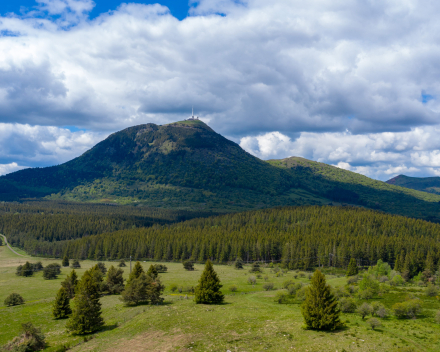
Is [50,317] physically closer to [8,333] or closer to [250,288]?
[8,333]

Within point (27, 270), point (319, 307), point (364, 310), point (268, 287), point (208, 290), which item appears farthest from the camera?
point (27, 270)

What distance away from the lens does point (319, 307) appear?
4756cm

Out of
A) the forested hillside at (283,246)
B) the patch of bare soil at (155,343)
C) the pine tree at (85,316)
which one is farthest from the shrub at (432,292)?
the pine tree at (85,316)

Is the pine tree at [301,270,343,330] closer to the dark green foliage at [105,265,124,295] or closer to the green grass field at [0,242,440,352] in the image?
the green grass field at [0,242,440,352]

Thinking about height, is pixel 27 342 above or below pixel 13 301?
above

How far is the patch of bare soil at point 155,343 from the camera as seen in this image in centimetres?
4403

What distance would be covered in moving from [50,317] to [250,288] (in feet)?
188

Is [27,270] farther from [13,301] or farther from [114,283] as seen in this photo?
[114,283]

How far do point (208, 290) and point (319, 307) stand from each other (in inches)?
1184

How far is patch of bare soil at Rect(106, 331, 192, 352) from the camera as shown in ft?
144

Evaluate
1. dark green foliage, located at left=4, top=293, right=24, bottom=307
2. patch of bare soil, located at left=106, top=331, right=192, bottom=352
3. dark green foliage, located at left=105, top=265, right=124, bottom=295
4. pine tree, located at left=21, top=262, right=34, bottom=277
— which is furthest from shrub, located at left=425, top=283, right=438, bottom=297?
pine tree, located at left=21, top=262, right=34, bottom=277

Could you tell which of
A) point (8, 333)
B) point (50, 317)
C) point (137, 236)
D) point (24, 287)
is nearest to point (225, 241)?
point (137, 236)

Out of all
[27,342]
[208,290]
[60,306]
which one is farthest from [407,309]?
[60,306]

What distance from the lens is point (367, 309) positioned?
6125 centimetres
